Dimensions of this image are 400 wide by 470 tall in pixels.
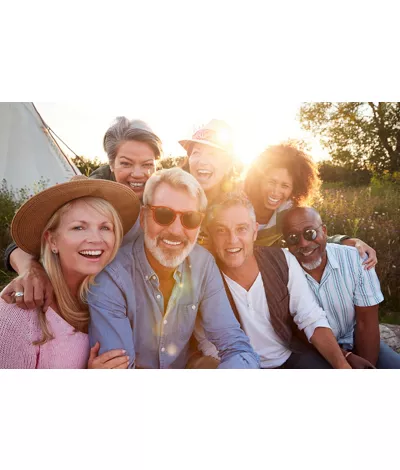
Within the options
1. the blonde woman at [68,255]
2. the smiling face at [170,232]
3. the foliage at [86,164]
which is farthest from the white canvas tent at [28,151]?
the smiling face at [170,232]

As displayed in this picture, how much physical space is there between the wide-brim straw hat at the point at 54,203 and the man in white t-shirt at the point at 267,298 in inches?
22.3

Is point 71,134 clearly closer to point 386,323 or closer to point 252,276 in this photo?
point 252,276

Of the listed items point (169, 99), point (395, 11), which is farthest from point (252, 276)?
point (395, 11)

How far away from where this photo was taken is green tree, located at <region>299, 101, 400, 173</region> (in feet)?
8.56

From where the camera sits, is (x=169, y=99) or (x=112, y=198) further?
(x=169, y=99)

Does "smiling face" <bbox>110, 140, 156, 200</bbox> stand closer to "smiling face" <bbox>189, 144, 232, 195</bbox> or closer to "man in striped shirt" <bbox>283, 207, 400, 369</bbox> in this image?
"smiling face" <bbox>189, 144, 232, 195</bbox>

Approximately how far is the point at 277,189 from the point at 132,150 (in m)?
1.03

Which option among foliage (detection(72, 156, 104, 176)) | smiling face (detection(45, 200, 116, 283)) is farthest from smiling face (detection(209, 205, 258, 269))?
foliage (detection(72, 156, 104, 176))

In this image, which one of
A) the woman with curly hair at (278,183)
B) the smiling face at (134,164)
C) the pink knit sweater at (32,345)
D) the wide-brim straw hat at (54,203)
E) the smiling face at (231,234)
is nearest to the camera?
the pink knit sweater at (32,345)

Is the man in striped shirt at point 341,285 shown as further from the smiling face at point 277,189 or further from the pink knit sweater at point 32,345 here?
the pink knit sweater at point 32,345

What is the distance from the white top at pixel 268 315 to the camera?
2432mm

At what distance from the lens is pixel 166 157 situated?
2568 mm

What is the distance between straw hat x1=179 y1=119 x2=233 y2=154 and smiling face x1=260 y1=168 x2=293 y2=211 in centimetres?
37

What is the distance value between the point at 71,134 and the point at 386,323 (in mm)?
2603
